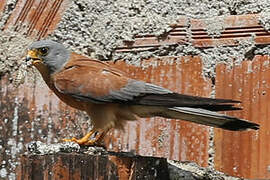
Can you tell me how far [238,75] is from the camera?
1709 millimetres

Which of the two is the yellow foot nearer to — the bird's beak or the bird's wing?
the bird's wing

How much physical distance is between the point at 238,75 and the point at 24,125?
0.59 metres

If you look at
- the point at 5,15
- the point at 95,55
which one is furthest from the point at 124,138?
the point at 5,15

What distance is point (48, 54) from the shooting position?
207 centimetres

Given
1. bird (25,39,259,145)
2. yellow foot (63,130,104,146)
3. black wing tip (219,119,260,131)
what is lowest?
yellow foot (63,130,104,146)

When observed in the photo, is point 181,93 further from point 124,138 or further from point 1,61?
point 1,61

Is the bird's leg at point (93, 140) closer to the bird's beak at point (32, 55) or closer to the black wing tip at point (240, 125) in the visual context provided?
the bird's beak at point (32, 55)

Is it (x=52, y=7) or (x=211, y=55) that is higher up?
(x=52, y=7)

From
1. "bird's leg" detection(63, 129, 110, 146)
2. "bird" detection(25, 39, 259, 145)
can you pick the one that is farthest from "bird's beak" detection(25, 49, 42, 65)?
"bird's leg" detection(63, 129, 110, 146)

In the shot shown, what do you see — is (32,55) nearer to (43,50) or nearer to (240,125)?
(43,50)

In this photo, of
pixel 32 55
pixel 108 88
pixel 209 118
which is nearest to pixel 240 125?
pixel 209 118

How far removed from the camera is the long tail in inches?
60.0

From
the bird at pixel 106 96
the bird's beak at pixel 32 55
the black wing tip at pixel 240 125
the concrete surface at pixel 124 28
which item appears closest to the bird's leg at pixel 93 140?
the bird at pixel 106 96

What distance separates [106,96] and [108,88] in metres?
0.02
